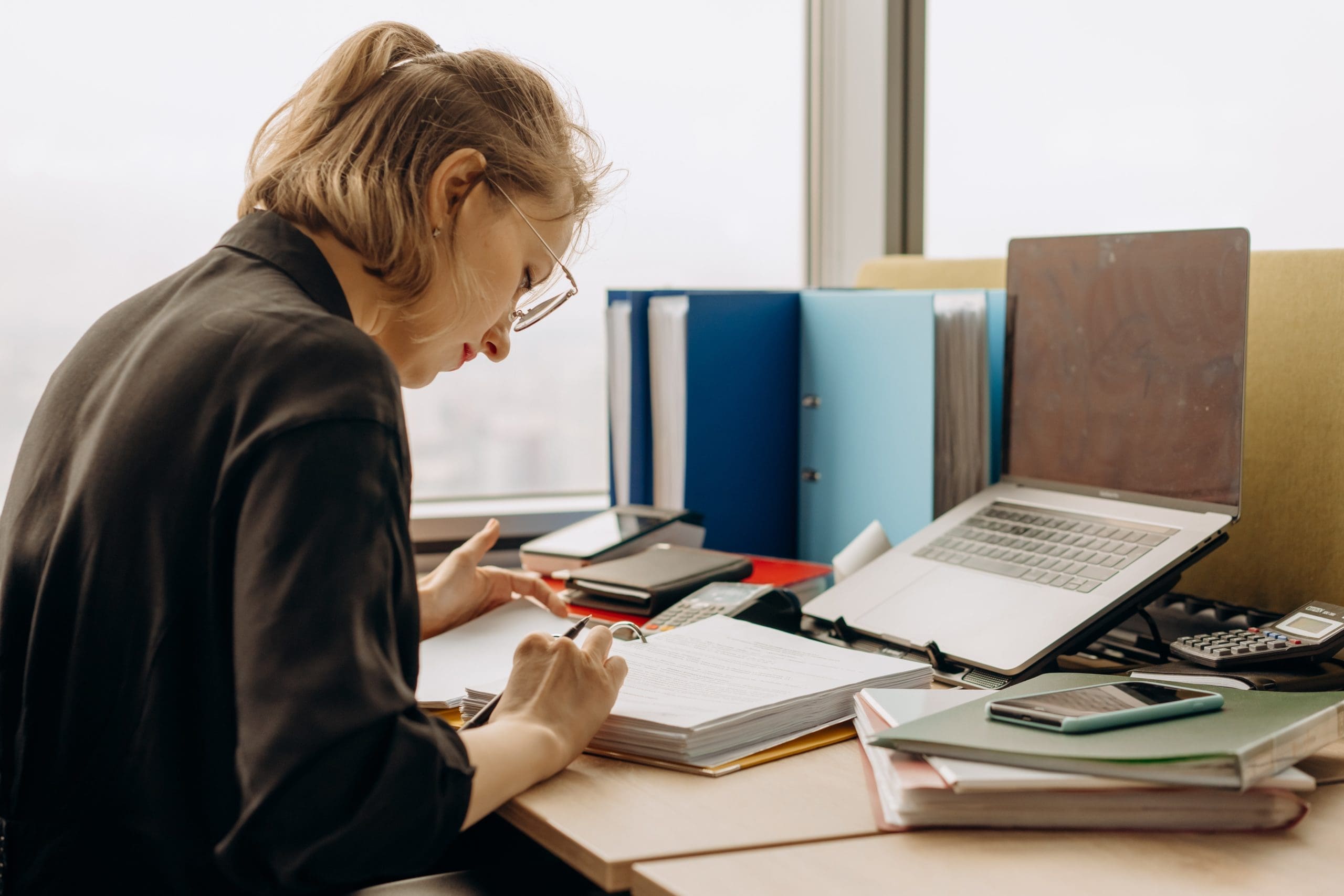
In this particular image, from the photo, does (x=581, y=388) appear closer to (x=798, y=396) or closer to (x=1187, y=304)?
(x=798, y=396)

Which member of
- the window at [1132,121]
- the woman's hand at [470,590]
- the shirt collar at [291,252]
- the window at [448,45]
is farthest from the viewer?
the window at [448,45]

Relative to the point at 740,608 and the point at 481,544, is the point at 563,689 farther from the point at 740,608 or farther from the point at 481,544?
the point at 481,544

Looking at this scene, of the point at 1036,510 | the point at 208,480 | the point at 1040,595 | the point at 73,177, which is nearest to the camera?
the point at 208,480

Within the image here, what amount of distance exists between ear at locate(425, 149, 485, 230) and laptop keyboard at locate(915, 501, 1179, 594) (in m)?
0.64

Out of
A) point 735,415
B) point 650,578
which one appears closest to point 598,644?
point 650,578

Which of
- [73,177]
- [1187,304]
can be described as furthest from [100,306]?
[1187,304]

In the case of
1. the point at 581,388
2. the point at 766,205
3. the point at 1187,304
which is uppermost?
the point at 766,205

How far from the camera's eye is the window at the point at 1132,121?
4.58 ft

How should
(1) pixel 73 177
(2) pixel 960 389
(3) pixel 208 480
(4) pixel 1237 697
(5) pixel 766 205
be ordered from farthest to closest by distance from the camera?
1. (5) pixel 766 205
2. (1) pixel 73 177
3. (2) pixel 960 389
4. (4) pixel 1237 697
5. (3) pixel 208 480

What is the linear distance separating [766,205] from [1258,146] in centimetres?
89

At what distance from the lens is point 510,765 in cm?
78

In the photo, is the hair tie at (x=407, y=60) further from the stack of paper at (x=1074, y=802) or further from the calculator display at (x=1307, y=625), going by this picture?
the calculator display at (x=1307, y=625)

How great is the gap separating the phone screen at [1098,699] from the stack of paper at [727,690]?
154 millimetres

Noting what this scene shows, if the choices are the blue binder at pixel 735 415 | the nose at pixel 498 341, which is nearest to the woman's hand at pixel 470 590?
the nose at pixel 498 341
